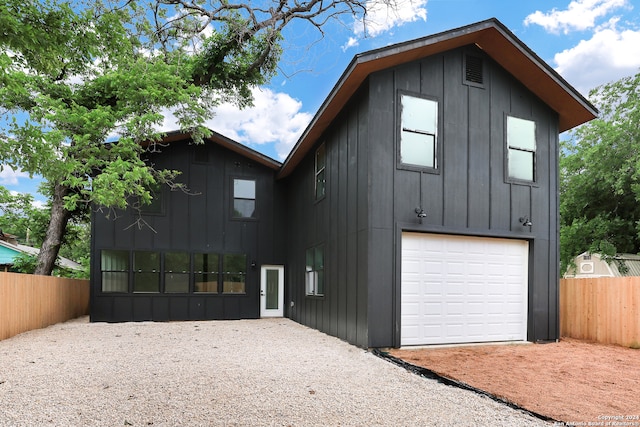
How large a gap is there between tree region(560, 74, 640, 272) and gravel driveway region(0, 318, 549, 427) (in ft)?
43.7

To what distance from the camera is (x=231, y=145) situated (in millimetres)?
12375

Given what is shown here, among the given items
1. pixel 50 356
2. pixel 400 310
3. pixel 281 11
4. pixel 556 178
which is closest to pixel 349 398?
pixel 400 310

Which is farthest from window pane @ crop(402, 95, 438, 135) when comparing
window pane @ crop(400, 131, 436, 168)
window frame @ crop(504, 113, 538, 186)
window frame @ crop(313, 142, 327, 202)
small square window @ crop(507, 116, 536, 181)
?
window frame @ crop(313, 142, 327, 202)

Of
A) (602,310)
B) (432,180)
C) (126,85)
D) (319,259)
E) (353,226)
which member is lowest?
(602,310)

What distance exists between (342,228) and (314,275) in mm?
2253

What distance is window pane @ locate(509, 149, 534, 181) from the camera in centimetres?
817

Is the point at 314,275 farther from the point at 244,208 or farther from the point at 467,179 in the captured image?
the point at 467,179

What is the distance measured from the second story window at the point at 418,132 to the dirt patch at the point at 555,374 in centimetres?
326

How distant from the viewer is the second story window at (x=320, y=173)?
32.0ft

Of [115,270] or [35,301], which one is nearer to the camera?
[35,301]

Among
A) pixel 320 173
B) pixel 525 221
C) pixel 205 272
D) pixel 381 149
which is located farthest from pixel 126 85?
pixel 525 221

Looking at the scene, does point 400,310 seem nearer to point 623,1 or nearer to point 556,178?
point 556,178

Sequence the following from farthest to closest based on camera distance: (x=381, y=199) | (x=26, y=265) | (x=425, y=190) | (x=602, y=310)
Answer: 1. (x=26, y=265)
2. (x=602, y=310)
3. (x=425, y=190)
4. (x=381, y=199)

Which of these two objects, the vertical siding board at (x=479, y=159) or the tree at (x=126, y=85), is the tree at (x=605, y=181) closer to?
the vertical siding board at (x=479, y=159)
